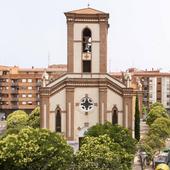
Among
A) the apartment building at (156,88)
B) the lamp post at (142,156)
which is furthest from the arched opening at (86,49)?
the apartment building at (156,88)

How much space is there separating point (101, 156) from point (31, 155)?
15.4ft

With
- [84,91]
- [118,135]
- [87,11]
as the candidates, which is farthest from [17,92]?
[118,135]

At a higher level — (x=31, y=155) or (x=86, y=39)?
(x=86, y=39)

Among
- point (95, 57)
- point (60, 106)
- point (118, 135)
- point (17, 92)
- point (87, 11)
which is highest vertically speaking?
point (87, 11)

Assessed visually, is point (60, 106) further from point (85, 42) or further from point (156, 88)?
point (156, 88)

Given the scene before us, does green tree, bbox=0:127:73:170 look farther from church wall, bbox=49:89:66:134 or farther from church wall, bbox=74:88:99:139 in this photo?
church wall, bbox=74:88:99:139

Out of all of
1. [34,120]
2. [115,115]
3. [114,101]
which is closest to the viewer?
[114,101]

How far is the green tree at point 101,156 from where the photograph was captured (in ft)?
108

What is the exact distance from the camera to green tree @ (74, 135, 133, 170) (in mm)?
32856

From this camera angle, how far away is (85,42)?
56.8 m

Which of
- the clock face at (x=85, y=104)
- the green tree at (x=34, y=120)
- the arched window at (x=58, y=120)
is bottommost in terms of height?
the green tree at (x=34, y=120)

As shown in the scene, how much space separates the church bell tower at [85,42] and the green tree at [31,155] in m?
21.8

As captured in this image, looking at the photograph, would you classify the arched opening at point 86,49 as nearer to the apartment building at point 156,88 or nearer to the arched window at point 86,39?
the arched window at point 86,39

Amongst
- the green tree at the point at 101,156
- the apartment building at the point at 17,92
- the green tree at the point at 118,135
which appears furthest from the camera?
the apartment building at the point at 17,92
